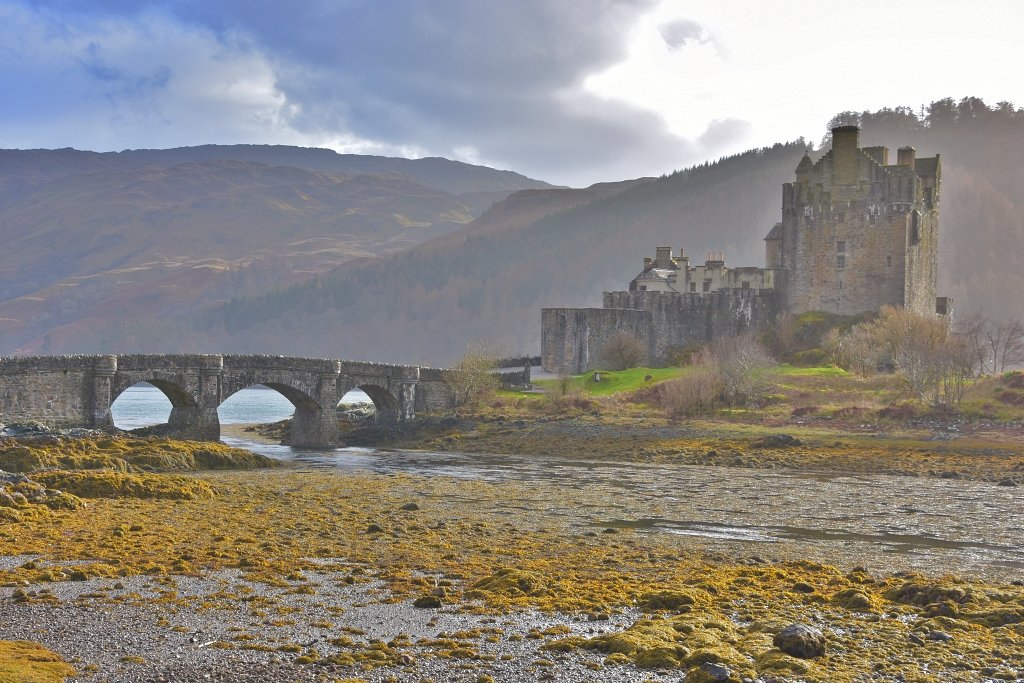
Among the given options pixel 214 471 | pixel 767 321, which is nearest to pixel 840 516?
pixel 214 471

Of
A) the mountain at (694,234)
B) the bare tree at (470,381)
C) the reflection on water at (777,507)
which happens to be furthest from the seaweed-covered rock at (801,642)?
the mountain at (694,234)

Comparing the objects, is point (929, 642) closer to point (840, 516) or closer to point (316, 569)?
point (316, 569)

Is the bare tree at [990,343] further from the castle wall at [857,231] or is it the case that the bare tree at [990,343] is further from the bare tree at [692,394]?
the bare tree at [692,394]

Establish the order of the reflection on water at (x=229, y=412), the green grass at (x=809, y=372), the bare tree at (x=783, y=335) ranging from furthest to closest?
the reflection on water at (x=229, y=412) → the bare tree at (x=783, y=335) → the green grass at (x=809, y=372)

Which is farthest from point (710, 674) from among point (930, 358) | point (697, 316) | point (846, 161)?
point (846, 161)

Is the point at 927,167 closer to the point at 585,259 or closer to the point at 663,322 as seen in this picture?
the point at 663,322

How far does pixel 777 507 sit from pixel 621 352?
4046 centimetres

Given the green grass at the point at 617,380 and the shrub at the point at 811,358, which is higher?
the shrub at the point at 811,358

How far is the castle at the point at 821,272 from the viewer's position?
69.0 m

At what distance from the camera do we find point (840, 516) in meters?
27.3

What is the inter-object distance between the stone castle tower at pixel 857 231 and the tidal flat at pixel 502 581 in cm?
3863

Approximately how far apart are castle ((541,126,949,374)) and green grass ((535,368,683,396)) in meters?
4.14

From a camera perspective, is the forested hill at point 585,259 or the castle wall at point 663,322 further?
the forested hill at point 585,259

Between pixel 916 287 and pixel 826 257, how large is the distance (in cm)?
600
